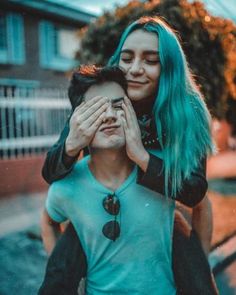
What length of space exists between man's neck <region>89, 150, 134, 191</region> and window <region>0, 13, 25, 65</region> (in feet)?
36.9

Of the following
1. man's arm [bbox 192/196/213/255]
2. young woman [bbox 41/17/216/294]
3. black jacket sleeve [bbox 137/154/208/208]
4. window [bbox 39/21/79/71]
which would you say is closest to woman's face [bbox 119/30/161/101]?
young woman [bbox 41/17/216/294]

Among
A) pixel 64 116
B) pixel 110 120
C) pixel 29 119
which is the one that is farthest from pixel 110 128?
pixel 64 116

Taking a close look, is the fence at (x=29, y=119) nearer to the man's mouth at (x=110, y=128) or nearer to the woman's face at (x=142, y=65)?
the woman's face at (x=142, y=65)

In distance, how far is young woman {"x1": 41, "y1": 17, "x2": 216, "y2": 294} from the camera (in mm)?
1227

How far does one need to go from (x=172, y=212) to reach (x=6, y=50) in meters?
11.6

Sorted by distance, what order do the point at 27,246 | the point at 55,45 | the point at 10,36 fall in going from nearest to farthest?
1. the point at 27,246
2. the point at 10,36
3. the point at 55,45

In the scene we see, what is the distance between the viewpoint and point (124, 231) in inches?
49.1

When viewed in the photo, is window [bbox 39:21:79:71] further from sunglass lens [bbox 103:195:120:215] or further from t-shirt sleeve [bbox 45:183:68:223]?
sunglass lens [bbox 103:195:120:215]

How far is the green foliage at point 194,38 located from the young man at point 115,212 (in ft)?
8.74

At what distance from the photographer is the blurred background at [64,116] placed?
361 cm

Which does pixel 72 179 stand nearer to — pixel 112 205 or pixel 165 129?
pixel 112 205

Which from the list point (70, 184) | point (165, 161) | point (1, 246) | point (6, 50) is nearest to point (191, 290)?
point (165, 161)

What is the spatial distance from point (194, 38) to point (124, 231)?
3.18 metres

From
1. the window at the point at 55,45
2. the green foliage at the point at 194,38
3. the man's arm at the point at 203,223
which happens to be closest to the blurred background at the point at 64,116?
the green foliage at the point at 194,38
